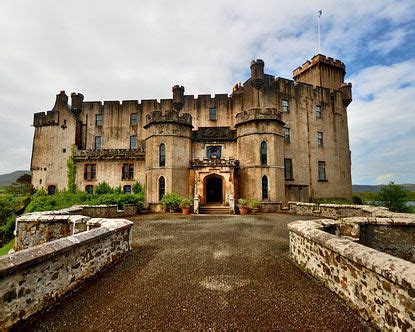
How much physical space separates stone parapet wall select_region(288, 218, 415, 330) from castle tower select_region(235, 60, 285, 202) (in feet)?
48.4

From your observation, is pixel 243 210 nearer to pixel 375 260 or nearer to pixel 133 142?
pixel 375 260

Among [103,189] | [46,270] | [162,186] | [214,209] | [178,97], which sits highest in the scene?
[178,97]

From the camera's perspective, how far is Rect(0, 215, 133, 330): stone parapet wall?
3.23m

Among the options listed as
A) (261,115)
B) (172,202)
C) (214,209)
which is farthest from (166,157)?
(261,115)

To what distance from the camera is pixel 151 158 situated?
2081 cm

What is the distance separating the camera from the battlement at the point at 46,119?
29109mm

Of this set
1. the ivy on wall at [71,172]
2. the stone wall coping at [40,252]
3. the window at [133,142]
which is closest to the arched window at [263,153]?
the window at [133,142]

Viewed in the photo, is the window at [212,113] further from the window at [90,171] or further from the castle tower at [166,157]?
the window at [90,171]

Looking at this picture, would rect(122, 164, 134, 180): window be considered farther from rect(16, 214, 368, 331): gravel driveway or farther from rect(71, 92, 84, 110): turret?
rect(16, 214, 368, 331): gravel driveway

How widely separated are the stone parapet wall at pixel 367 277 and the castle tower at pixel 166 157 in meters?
15.9

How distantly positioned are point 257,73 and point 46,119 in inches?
1095

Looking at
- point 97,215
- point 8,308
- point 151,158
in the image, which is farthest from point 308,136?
point 8,308

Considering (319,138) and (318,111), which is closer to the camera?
(319,138)

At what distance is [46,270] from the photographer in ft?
12.7
